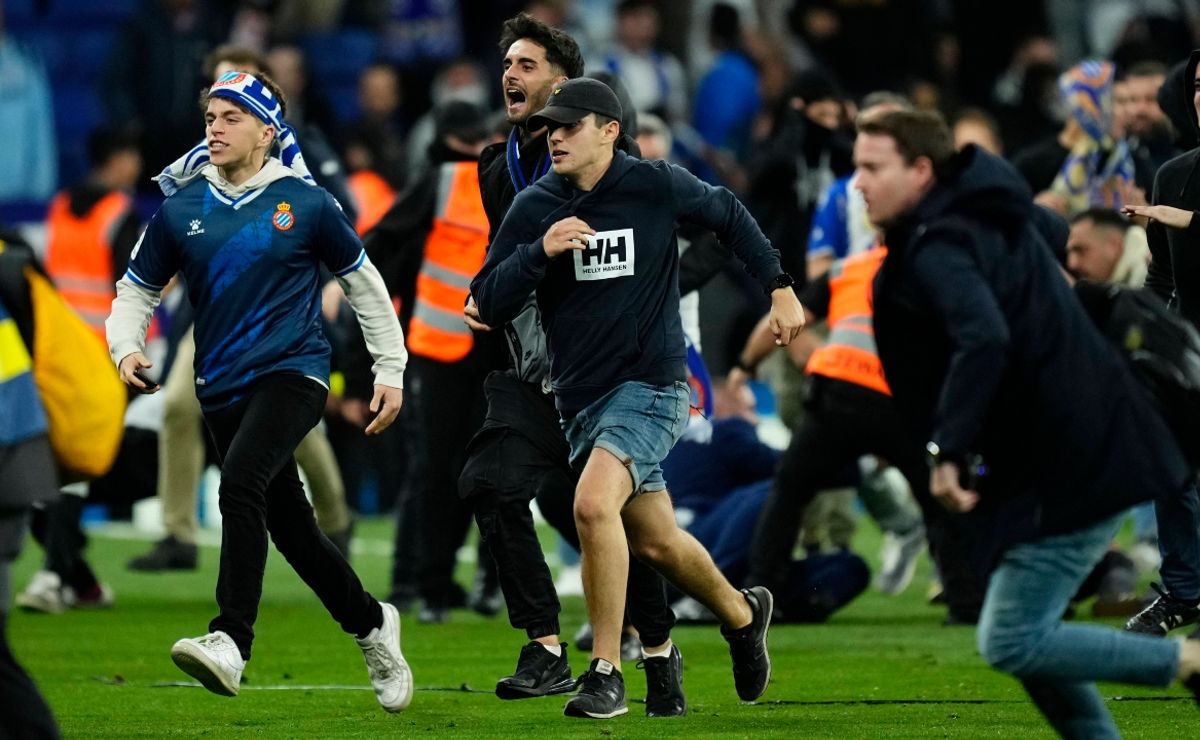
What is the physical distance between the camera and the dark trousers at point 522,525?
24.9 ft

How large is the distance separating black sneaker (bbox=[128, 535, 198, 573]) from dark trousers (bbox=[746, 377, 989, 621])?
3.74 meters

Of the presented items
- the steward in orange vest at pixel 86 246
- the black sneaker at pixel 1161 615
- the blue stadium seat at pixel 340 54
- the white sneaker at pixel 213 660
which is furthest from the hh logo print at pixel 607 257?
the blue stadium seat at pixel 340 54

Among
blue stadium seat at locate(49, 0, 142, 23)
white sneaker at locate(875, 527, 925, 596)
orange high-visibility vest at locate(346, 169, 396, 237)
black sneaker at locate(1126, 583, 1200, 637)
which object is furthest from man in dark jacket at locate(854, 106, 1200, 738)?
blue stadium seat at locate(49, 0, 142, 23)

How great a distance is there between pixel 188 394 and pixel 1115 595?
4986mm

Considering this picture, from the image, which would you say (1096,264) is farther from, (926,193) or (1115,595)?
(926,193)

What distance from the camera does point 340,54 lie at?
21078 mm

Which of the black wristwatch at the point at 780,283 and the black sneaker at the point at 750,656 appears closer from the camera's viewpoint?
the black wristwatch at the point at 780,283

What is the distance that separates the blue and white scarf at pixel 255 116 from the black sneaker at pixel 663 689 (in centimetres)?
200

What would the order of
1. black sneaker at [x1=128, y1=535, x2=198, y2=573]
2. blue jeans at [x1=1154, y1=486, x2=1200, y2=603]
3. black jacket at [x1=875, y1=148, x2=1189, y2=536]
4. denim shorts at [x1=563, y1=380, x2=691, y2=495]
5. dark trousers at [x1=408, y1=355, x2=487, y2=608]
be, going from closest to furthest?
black jacket at [x1=875, y1=148, x2=1189, y2=536]
denim shorts at [x1=563, y1=380, x2=691, y2=495]
blue jeans at [x1=1154, y1=486, x2=1200, y2=603]
dark trousers at [x1=408, y1=355, x2=487, y2=608]
black sneaker at [x1=128, y1=535, x2=198, y2=573]

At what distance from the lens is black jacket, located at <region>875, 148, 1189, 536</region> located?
5.66m

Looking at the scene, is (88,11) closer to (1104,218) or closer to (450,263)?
(450,263)

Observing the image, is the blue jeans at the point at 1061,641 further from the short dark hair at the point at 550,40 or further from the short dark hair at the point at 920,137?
the short dark hair at the point at 550,40

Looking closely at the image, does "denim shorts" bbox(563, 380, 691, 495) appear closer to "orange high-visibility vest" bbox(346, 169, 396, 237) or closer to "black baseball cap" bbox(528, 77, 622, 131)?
"black baseball cap" bbox(528, 77, 622, 131)

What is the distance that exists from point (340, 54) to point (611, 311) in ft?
47.3
